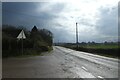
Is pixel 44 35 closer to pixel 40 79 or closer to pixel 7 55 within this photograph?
pixel 7 55

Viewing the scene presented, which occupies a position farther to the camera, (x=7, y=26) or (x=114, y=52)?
(x=7, y=26)

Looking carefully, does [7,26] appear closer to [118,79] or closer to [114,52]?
[114,52]

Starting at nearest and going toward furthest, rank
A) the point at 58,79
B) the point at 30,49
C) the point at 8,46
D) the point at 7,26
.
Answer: the point at 58,79 < the point at 8,46 < the point at 30,49 < the point at 7,26

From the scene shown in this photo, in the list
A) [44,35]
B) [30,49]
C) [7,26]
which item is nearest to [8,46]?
[30,49]

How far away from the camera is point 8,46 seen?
36656 millimetres

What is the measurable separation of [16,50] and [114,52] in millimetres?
17700

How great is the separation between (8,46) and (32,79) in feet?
82.0

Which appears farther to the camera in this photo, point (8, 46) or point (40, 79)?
point (8, 46)

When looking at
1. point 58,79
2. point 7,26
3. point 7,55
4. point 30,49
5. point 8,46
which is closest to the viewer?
point 58,79

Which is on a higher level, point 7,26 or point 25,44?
point 7,26

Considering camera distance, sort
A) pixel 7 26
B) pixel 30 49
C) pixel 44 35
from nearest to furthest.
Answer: pixel 30 49 < pixel 7 26 < pixel 44 35

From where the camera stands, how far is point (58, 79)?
480 inches

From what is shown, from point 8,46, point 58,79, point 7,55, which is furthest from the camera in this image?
point 8,46

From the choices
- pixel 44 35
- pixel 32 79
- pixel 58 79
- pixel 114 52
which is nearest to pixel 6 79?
pixel 32 79
